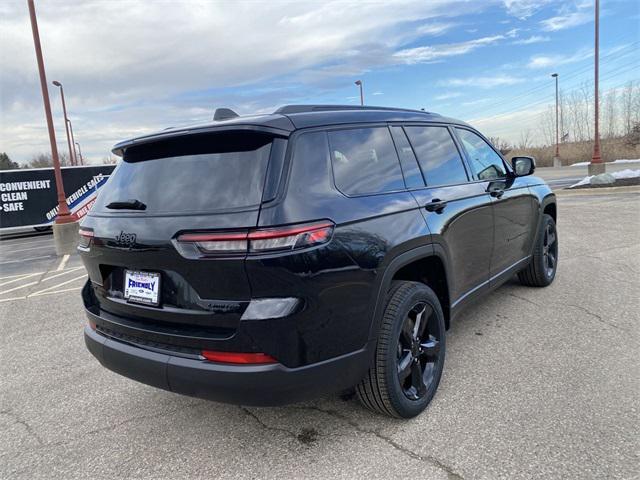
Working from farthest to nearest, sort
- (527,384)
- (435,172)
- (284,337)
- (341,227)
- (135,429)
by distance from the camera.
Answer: (435,172), (527,384), (135,429), (341,227), (284,337)

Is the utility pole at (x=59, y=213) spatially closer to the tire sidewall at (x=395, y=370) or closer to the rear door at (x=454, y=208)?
the rear door at (x=454, y=208)

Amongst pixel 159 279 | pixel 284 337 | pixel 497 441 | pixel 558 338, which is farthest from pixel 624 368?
pixel 159 279

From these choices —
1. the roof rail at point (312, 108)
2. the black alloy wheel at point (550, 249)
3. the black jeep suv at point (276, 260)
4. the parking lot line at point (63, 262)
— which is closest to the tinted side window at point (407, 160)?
the black jeep suv at point (276, 260)

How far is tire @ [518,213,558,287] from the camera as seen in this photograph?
506 cm

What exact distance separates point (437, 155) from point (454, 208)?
0.44 meters

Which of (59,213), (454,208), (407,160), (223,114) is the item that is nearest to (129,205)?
(223,114)

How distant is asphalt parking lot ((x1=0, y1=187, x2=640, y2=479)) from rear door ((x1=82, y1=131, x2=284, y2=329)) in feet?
2.68

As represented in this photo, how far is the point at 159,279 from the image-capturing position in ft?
7.90

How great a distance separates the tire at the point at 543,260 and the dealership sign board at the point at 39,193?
1631cm

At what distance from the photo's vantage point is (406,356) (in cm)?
285

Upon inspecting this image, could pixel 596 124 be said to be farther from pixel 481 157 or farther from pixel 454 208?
pixel 454 208

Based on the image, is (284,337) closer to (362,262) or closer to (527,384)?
(362,262)

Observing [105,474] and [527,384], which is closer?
[105,474]

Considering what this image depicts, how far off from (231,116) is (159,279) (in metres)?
1.10
